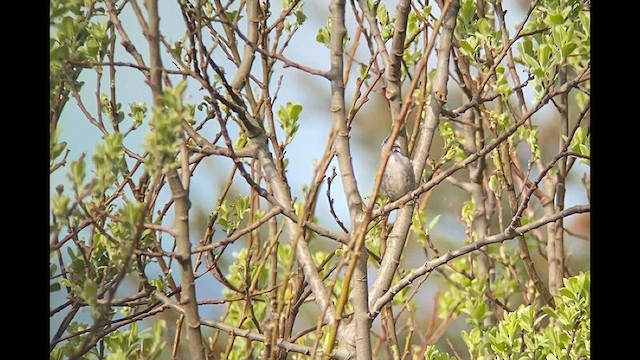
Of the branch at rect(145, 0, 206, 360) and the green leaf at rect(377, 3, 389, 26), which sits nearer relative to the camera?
the branch at rect(145, 0, 206, 360)

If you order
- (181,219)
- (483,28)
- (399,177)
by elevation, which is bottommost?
(181,219)

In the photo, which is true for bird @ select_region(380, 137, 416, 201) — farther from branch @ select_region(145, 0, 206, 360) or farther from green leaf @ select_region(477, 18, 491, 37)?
branch @ select_region(145, 0, 206, 360)

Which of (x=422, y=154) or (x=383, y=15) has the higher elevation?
(x=383, y=15)

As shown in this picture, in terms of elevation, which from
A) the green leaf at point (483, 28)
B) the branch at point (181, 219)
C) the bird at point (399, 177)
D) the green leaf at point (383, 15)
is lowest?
the branch at point (181, 219)

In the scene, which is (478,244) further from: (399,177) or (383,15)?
(383,15)

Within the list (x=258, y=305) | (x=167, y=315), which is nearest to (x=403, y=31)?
(x=258, y=305)

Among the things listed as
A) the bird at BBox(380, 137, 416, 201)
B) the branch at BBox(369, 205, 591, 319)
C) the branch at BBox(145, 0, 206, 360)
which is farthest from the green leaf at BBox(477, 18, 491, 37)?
the branch at BBox(145, 0, 206, 360)

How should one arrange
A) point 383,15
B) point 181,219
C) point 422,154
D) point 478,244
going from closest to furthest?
point 181,219 < point 478,244 < point 422,154 < point 383,15

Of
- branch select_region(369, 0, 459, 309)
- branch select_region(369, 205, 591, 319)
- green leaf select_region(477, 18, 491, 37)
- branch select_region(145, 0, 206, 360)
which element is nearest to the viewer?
branch select_region(145, 0, 206, 360)

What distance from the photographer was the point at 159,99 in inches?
26.7

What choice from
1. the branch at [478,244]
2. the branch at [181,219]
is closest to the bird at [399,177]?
the branch at [478,244]

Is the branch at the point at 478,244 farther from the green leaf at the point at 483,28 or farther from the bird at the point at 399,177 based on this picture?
the green leaf at the point at 483,28

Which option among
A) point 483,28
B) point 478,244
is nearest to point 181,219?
point 478,244
